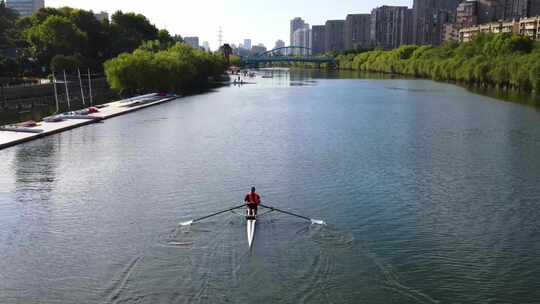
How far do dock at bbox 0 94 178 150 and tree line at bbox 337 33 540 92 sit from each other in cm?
5689

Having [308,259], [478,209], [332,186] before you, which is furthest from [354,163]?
[308,259]

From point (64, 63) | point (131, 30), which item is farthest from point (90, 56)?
point (131, 30)

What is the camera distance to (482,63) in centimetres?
11575

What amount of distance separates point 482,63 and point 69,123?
276 ft

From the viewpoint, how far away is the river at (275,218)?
20.4m

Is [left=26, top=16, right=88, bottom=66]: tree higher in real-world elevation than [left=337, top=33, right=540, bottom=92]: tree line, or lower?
higher

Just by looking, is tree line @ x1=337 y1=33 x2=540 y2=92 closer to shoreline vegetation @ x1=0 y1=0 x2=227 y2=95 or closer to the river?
the river

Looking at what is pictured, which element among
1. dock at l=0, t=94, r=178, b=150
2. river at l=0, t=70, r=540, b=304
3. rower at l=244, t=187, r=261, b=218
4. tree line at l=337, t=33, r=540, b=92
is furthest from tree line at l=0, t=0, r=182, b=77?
rower at l=244, t=187, r=261, b=218

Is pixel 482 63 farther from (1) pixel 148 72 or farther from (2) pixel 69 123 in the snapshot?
(2) pixel 69 123

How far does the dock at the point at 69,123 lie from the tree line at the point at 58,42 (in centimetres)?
2063

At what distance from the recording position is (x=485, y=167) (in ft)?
127

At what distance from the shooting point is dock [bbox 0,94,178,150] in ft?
153

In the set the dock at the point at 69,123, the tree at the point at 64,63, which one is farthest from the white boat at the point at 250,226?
the tree at the point at 64,63

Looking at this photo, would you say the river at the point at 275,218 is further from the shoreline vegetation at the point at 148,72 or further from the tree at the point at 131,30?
the tree at the point at 131,30
